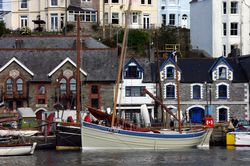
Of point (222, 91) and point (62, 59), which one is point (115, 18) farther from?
point (222, 91)

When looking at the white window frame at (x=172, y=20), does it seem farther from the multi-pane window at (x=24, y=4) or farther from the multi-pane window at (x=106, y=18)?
the multi-pane window at (x=24, y=4)

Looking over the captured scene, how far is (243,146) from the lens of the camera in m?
71.7

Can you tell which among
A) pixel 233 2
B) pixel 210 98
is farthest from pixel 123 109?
pixel 233 2

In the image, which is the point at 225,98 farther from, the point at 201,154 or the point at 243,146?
the point at 201,154

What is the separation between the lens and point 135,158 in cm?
6238

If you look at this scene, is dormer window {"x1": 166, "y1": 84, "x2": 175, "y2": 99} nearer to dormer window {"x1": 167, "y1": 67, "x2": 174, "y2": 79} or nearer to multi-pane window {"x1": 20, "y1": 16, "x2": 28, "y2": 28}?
dormer window {"x1": 167, "y1": 67, "x2": 174, "y2": 79}

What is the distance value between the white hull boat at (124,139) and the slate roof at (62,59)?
15216 mm

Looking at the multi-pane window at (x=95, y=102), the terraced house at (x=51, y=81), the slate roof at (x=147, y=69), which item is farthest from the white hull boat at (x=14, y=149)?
the slate roof at (x=147, y=69)

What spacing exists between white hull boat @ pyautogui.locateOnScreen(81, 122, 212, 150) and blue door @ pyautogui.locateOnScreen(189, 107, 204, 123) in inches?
548

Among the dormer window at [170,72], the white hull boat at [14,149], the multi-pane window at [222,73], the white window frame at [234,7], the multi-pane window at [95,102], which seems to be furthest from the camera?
the white window frame at [234,7]

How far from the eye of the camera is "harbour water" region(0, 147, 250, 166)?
2340 inches

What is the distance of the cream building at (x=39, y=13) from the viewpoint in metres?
106

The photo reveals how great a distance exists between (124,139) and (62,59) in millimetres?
19023

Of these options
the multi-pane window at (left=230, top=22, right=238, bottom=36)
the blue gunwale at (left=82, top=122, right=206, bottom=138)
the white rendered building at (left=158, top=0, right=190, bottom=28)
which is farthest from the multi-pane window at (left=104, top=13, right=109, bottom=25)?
the blue gunwale at (left=82, top=122, right=206, bottom=138)
